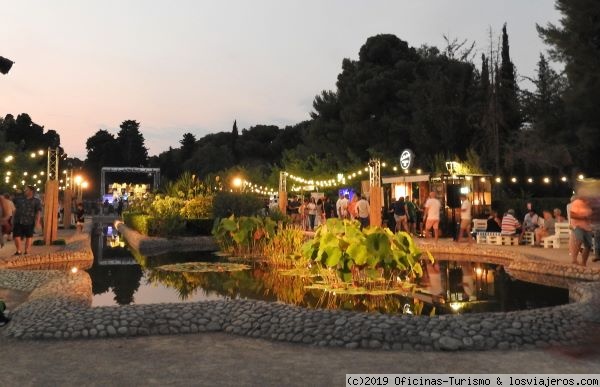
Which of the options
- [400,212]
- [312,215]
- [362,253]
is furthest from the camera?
[312,215]

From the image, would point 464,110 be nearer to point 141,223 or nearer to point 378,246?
point 141,223

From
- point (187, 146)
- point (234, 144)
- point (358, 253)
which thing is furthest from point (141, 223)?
point (187, 146)

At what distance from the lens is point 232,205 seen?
16922mm

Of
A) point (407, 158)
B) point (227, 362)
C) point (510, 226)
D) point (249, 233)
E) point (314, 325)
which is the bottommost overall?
point (227, 362)

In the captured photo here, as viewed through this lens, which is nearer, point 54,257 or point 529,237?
point 54,257

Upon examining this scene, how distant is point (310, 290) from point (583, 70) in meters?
19.0

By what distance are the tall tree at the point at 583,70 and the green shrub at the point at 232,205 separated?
45.2ft

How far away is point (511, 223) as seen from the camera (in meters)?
13.9

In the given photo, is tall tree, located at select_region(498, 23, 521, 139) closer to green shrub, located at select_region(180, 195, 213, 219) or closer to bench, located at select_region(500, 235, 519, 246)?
bench, located at select_region(500, 235, 519, 246)

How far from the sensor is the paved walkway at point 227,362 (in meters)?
3.79

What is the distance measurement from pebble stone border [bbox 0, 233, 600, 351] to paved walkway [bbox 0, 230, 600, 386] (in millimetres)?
147

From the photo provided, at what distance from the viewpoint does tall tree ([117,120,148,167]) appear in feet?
219

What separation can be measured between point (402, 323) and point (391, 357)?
0.60 meters

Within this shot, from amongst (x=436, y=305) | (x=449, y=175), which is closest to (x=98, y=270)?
(x=436, y=305)
